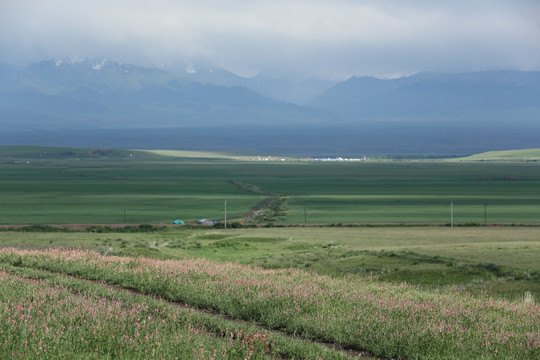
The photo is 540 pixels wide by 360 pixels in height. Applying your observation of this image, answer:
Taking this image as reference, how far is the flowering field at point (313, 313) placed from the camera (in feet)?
38.8

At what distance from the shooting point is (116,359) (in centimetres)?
1060

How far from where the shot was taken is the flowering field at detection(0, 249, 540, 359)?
11.8 metres

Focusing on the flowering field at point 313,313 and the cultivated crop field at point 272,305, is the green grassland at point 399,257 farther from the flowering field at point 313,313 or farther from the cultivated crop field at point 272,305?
the flowering field at point 313,313

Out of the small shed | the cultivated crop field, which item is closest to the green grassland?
the cultivated crop field

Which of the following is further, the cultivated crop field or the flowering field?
the flowering field

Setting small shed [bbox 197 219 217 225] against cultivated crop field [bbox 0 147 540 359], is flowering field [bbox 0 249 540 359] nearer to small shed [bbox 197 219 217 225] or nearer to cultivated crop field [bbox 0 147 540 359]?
cultivated crop field [bbox 0 147 540 359]

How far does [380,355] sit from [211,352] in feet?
9.15

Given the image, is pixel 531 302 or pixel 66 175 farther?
pixel 66 175

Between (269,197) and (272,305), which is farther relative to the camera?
(269,197)

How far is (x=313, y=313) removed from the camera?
1417 cm

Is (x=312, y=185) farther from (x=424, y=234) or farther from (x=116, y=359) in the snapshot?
(x=116, y=359)

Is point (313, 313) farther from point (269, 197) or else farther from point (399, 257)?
point (269, 197)

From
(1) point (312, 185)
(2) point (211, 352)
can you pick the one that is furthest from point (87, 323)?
(1) point (312, 185)

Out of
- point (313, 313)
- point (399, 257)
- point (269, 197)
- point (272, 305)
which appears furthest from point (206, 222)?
point (313, 313)
